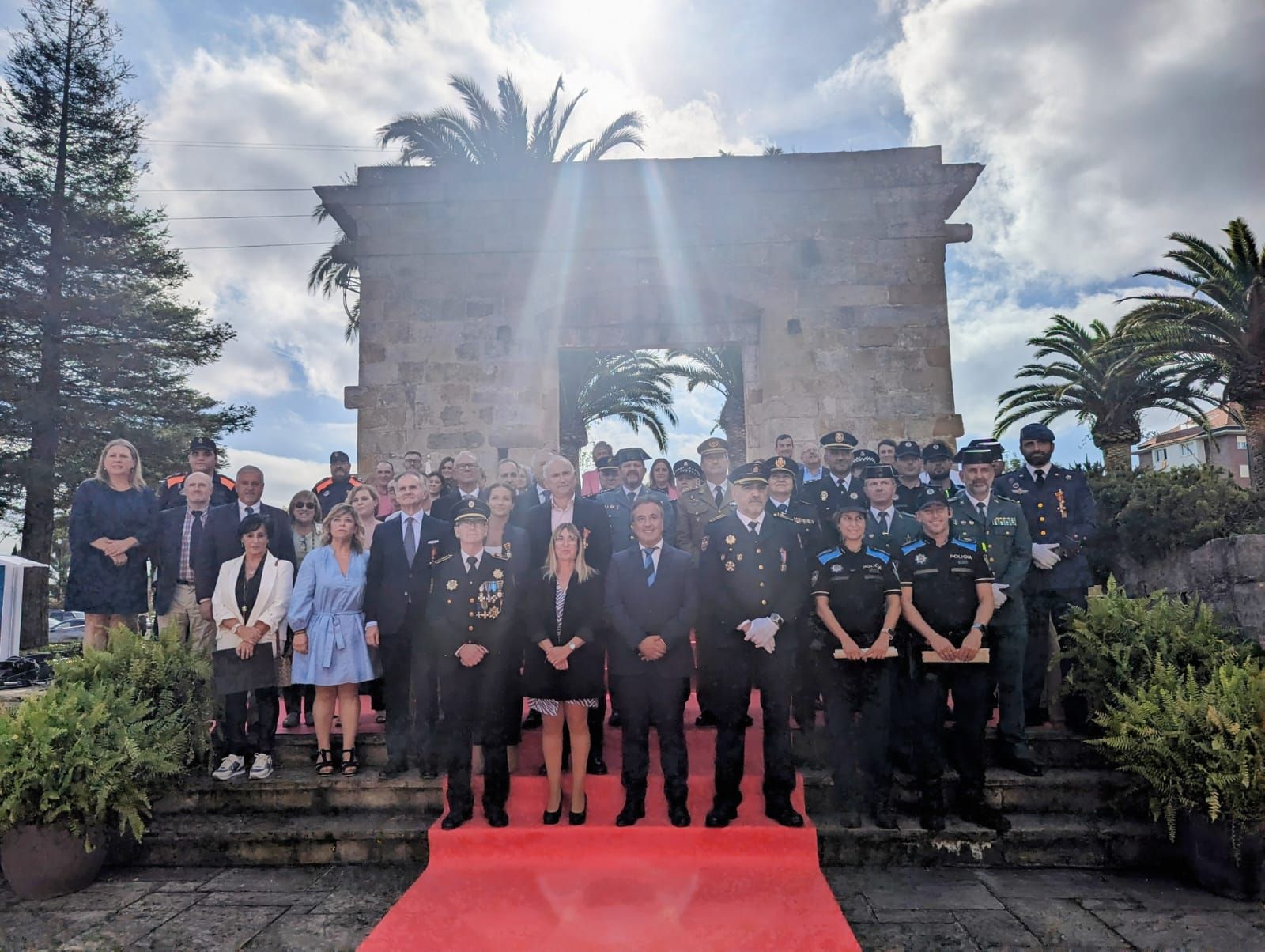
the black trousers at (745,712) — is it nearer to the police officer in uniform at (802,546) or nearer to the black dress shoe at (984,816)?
the police officer in uniform at (802,546)

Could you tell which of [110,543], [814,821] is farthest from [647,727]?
[110,543]

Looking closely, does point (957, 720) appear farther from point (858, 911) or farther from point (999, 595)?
point (858, 911)

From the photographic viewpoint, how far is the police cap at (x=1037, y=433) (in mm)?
5703

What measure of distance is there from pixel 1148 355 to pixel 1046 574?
12784 mm

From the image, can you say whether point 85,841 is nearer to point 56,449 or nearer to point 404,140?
point 404,140

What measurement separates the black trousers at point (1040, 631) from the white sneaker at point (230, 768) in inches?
213

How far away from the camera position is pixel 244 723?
5.14 m

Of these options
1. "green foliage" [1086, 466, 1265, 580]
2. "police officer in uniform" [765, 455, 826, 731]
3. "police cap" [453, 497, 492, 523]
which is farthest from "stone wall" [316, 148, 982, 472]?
"police cap" [453, 497, 492, 523]

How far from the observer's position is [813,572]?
16.0ft

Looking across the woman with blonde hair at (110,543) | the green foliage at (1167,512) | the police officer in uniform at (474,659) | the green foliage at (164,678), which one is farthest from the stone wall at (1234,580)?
the woman with blonde hair at (110,543)

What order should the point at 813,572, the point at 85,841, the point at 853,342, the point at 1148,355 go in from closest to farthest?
the point at 85,841 → the point at 813,572 → the point at 853,342 → the point at 1148,355

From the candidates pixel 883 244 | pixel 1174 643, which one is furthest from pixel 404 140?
pixel 1174 643

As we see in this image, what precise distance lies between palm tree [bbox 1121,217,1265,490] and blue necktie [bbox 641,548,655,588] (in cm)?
1414

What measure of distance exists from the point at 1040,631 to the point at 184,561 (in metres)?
6.15
